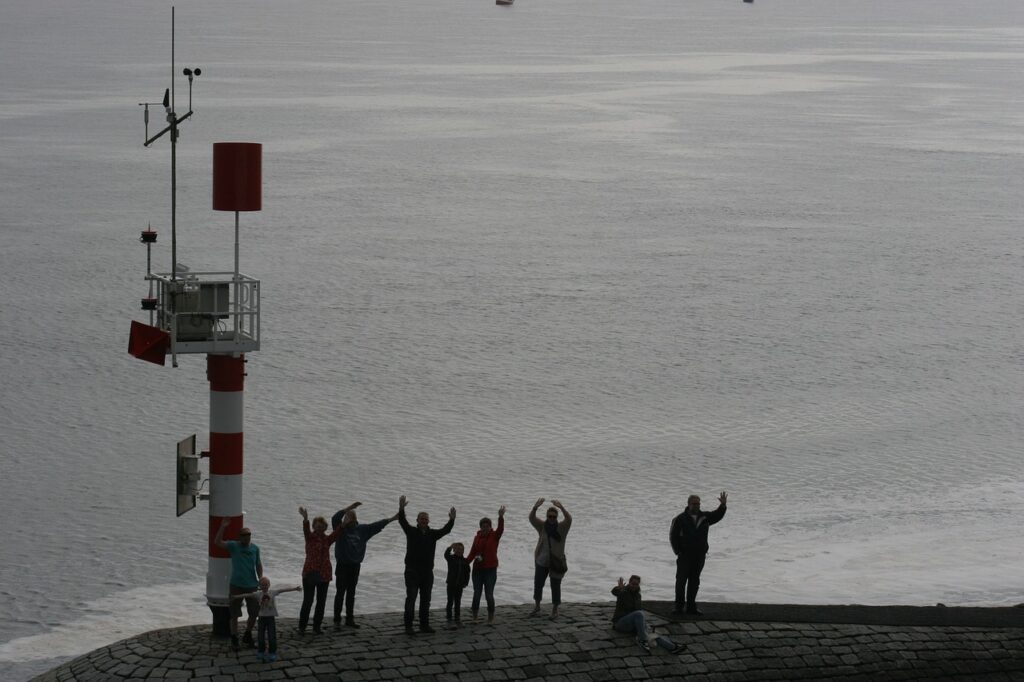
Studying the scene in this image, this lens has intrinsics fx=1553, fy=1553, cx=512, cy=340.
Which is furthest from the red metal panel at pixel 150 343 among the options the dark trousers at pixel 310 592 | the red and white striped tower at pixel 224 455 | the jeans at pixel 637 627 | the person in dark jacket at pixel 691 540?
the person in dark jacket at pixel 691 540

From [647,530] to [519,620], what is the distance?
7.48 metres

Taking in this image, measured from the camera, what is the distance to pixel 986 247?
1622 inches

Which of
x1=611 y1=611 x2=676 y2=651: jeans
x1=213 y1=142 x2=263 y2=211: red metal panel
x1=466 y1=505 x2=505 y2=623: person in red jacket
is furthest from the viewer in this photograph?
x1=213 y1=142 x2=263 y2=211: red metal panel

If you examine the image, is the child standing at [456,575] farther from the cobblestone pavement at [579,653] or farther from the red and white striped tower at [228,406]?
the red and white striped tower at [228,406]

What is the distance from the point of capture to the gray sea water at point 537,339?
20.5 m

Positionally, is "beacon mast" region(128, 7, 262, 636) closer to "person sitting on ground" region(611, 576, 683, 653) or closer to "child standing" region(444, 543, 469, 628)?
"child standing" region(444, 543, 469, 628)

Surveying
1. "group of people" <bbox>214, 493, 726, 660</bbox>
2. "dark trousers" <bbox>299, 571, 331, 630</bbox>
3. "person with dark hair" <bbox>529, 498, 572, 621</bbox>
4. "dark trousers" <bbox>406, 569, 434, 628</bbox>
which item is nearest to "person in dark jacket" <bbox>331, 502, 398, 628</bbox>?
"group of people" <bbox>214, 493, 726, 660</bbox>

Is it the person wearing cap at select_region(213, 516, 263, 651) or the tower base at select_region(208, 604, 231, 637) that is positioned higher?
the person wearing cap at select_region(213, 516, 263, 651)

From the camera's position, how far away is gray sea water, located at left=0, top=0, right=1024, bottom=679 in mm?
20500

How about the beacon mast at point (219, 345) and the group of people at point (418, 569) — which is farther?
the beacon mast at point (219, 345)

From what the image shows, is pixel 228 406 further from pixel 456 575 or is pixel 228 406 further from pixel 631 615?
pixel 631 615

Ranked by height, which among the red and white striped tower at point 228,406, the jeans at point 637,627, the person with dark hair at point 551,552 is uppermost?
the red and white striped tower at point 228,406

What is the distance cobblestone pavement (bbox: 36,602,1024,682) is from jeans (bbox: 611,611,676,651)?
82mm

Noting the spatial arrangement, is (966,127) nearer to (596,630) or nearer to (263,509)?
(263,509)
